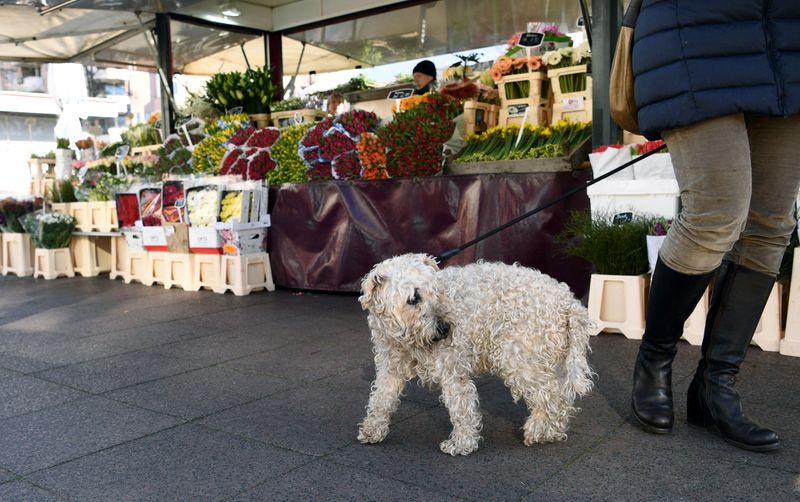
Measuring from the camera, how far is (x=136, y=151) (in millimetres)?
9398

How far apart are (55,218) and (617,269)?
673cm

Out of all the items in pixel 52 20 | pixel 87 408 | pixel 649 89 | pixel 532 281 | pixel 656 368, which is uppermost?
pixel 52 20

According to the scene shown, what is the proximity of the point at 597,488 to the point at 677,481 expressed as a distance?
27 centimetres

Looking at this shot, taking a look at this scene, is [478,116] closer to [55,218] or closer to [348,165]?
[348,165]

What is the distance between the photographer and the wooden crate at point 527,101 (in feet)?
19.2

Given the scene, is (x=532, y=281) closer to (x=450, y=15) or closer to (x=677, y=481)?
(x=677, y=481)

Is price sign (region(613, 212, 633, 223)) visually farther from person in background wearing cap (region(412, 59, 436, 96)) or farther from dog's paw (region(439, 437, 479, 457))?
person in background wearing cap (region(412, 59, 436, 96))

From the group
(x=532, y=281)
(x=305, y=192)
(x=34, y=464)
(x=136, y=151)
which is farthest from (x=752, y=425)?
(x=136, y=151)

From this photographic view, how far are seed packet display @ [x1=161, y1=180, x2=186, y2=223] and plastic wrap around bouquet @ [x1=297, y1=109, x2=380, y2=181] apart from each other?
1.42 meters

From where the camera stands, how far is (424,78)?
8.09 m

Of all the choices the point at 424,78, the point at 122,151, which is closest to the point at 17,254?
the point at 122,151

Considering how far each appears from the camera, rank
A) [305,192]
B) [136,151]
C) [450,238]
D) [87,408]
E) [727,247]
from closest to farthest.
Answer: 1. [727,247]
2. [87,408]
3. [450,238]
4. [305,192]
5. [136,151]

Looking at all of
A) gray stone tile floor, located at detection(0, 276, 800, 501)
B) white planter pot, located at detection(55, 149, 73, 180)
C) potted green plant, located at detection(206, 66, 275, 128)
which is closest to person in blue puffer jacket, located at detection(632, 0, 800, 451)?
gray stone tile floor, located at detection(0, 276, 800, 501)

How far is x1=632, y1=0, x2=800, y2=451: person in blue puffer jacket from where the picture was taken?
7.25 ft
